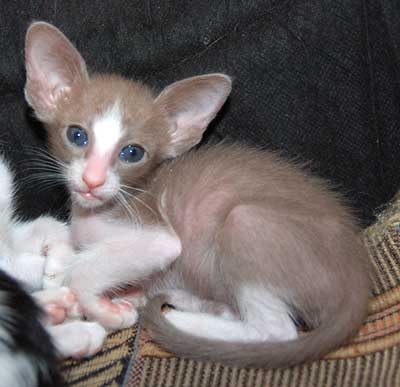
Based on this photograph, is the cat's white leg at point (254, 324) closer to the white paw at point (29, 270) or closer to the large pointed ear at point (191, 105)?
the white paw at point (29, 270)

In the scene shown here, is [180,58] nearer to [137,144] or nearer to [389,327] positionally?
[137,144]

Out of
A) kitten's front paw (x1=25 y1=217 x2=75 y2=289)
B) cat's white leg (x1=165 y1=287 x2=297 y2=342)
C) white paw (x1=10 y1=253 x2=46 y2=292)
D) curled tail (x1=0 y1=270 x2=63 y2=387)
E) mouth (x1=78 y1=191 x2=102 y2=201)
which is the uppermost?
mouth (x1=78 y1=191 x2=102 y2=201)

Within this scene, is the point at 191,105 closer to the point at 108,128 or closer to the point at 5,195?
the point at 108,128

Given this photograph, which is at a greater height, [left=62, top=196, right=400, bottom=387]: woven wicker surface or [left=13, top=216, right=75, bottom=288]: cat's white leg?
[left=62, top=196, right=400, bottom=387]: woven wicker surface

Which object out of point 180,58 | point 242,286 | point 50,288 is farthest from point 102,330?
point 180,58

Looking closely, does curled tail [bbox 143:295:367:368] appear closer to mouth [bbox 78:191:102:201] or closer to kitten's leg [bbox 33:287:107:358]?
kitten's leg [bbox 33:287:107:358]

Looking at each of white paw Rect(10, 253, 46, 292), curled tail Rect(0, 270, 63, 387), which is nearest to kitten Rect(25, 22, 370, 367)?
white paw Rect(10, 253, 46, 292)
